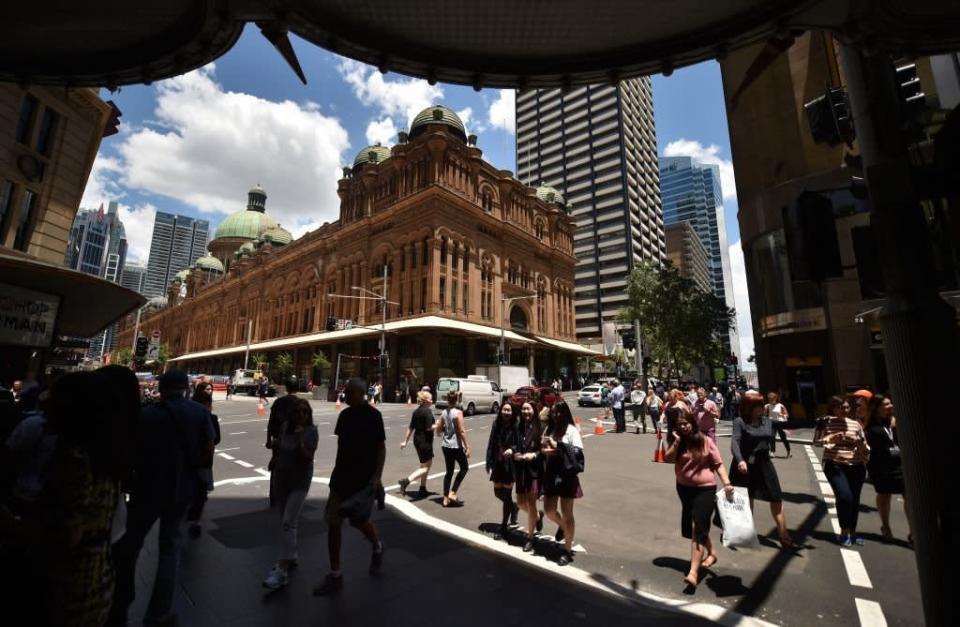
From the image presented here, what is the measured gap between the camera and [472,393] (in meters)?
25.4

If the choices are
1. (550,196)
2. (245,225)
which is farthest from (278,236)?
(550,196)

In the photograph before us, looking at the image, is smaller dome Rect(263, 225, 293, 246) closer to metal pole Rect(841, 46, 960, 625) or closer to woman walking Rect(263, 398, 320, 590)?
woman walking Rect(263, 398, 320, 590)

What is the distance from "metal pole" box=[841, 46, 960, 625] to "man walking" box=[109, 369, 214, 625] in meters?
4.92

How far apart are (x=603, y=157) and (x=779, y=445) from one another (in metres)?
82.7

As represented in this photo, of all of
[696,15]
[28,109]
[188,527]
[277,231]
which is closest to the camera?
[696,15]

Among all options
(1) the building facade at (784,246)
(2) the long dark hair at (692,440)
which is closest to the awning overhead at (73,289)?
(2) the long dark hair at (692,440)

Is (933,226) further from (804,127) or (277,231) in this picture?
(277,231)

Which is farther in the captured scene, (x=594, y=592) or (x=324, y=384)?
(x=324, y=384)

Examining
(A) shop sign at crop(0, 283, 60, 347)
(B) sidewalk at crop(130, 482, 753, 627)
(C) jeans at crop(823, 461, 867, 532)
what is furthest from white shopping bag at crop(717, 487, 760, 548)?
(A) shop sign at crop(0, 283, 60, 347)

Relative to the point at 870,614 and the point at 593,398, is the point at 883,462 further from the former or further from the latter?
the point at 593,398

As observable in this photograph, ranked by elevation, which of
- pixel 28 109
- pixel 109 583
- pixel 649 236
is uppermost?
pixel 649 236

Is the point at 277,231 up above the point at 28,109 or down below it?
above

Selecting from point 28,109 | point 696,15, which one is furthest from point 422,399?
point 28,109

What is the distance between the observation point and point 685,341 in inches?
1330
